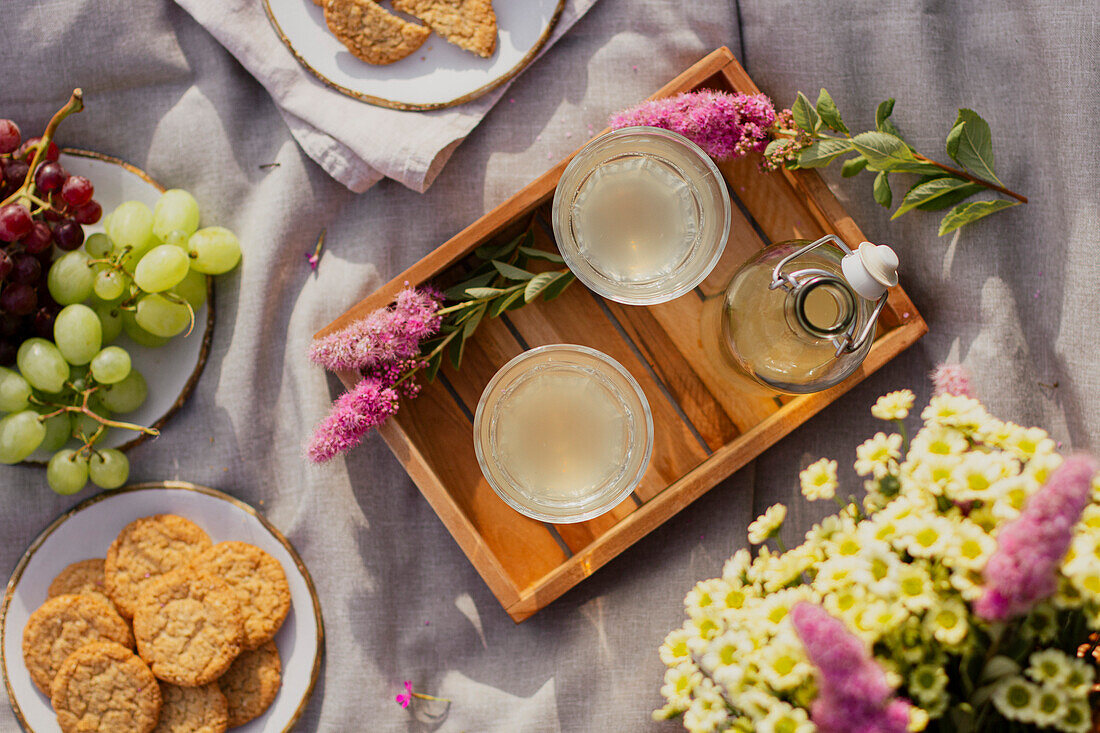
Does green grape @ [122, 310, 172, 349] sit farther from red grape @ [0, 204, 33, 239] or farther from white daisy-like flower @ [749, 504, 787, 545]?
white daisy-like flower @ [749, 504, 787, 545]

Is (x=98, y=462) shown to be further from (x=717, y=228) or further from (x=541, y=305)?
(x=717, y=228)

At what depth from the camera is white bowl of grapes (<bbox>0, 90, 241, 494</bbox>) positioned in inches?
32.5

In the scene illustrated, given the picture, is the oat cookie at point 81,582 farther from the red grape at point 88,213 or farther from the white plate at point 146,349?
the red grape at point 88,213

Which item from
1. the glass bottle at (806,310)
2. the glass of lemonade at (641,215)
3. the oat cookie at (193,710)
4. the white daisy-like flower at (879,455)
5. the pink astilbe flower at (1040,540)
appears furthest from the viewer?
the oat cookie at (193,710)

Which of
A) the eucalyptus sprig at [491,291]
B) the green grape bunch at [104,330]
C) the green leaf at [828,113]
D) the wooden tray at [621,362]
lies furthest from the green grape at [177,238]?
the green leaf at [828,113]

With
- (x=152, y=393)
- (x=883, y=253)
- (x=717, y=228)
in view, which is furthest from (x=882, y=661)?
(x=152, y=393)

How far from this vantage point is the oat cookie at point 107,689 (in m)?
0.84

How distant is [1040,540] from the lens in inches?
15.3

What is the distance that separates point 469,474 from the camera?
0.85m

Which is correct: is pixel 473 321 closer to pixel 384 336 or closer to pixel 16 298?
pixel 384 336

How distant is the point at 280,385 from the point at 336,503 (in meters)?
0.17

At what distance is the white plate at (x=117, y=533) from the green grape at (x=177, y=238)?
295 mm

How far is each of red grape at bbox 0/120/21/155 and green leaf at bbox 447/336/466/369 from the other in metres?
0.57

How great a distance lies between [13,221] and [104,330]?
0.49 feet
